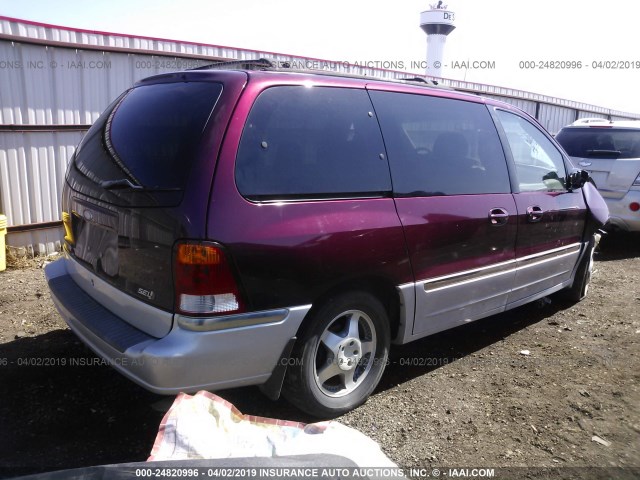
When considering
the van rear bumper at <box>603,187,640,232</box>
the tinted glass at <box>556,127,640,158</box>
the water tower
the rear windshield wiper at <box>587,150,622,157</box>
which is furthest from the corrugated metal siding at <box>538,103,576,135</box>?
the water tower

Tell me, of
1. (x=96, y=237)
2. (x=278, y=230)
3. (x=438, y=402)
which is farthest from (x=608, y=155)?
(x=96, y=237)

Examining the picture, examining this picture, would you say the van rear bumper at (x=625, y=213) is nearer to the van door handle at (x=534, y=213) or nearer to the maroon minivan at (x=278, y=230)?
the van door handle at (x=534, y=213)

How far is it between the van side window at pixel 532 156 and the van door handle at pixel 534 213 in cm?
15

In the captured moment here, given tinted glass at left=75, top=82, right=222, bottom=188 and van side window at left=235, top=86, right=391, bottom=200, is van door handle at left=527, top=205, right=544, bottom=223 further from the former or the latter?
tinted glass at left=75, top=82, right=222, bottom=188

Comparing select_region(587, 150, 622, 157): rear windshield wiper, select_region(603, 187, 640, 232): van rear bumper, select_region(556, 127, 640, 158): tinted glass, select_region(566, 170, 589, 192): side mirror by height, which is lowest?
select_region(603, 187, 640, 232): van rear bumper

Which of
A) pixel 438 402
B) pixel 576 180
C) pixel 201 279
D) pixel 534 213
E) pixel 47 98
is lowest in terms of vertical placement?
pixel 438 402

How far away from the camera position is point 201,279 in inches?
93.1

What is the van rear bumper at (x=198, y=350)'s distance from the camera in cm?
236

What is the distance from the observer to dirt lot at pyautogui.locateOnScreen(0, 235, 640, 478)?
2.77 m

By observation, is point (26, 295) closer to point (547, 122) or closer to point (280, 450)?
point (280, 450)

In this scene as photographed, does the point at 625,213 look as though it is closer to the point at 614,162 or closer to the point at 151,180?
the point at 614,162

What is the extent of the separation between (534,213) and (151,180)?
2941mm

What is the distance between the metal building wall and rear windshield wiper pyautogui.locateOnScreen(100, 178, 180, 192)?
400 centimetres

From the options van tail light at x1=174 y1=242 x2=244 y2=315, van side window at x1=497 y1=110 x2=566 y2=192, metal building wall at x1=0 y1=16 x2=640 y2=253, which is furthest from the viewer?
metal building wall at x1=0 y1=16 x2=640 y2=253
